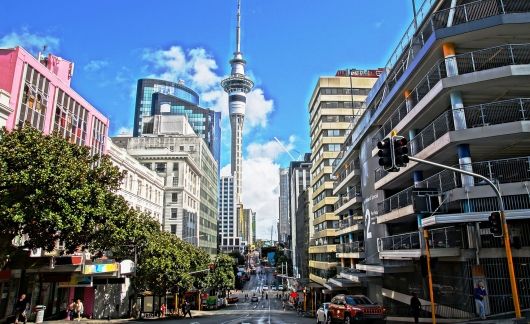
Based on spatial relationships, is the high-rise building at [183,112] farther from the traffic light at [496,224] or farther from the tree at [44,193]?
the traffic light at [496,224]

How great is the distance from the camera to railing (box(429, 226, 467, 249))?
20148mm

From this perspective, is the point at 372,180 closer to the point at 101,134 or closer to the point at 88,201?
the point at 88,201

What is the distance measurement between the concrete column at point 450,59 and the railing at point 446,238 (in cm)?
790

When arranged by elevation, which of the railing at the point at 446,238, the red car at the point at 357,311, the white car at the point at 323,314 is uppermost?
the railing at the point at 446,238

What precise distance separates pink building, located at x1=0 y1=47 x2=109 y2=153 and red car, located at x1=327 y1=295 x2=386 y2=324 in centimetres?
2076

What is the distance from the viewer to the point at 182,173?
249 ft

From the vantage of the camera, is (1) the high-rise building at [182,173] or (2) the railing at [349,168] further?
(1) the high-rise building at [182,173]

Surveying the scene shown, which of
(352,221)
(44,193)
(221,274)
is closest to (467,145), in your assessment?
(44,193)

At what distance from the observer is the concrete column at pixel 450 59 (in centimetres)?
2112

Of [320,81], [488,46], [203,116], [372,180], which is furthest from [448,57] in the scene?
[203,116]

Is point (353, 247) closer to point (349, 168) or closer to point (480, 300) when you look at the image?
point (349, 168)

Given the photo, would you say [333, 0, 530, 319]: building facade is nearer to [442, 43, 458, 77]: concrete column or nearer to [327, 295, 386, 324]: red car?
[442, 43, 458, 77]: concrete column

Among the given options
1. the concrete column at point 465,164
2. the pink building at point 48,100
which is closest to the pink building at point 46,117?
the pink building at point 48,100

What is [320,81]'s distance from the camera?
72750 mm
